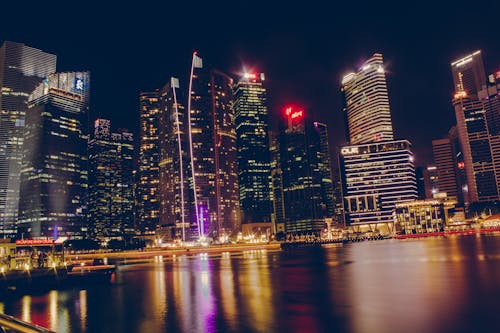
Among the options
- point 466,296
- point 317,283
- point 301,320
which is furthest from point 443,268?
point 301,320

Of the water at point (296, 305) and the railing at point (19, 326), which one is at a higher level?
the railing at point (19, 326)

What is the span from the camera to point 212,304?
124 ft

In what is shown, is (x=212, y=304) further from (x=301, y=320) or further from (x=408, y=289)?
(x=408, y=289)

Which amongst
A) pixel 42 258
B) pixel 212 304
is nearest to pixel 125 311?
pixel 212 304

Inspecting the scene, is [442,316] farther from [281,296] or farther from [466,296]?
[281,296]

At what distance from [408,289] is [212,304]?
19.0m

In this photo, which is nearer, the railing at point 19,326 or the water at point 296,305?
the railing at point 19,326

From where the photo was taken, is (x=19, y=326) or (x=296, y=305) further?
(x=296, y=305)

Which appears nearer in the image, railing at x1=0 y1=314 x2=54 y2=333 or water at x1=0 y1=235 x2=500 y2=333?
railing at x1=0 y1=314 x2=54 y2=333

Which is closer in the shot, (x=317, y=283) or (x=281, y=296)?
(x=281, y=296)

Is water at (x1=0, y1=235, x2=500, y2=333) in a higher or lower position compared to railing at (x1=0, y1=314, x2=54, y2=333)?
lower

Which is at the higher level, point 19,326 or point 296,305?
point 19,326

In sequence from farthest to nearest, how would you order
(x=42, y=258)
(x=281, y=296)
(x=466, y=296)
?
1. (x=42, y=258)
2. (x=281, y=296)
3. (x=466, y=296)

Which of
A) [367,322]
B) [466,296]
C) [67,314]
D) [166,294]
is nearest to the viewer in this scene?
[367,322]
